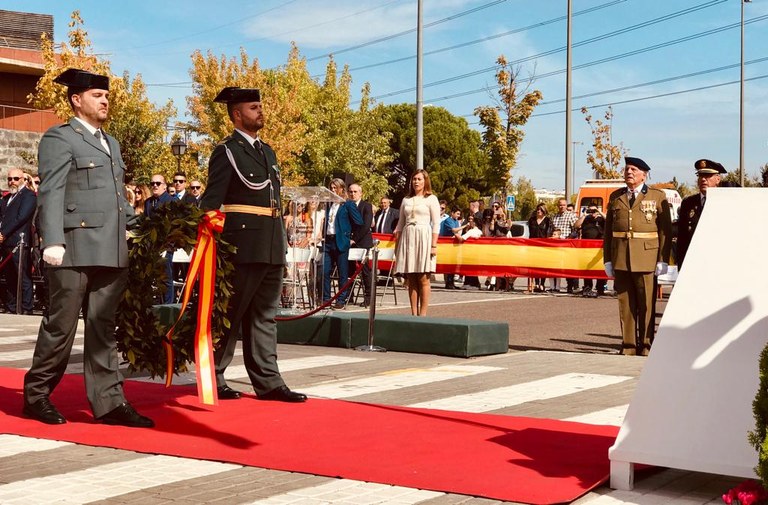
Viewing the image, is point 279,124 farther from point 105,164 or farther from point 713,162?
point 105,164

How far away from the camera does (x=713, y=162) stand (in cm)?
1195

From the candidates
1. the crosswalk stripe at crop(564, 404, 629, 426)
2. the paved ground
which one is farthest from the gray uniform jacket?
the crosswalk stripe at crop(564, 404, 629, 426)

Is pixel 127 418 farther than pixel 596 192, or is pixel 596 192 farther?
pixel 596 192

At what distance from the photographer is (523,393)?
898 centimetres

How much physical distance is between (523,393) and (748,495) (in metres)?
4.17

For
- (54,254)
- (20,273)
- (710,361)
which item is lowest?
(710,361)

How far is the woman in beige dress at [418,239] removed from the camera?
14.6 meters

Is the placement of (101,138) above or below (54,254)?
above

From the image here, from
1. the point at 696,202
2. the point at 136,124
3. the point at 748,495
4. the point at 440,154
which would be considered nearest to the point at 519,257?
the point at 696,202

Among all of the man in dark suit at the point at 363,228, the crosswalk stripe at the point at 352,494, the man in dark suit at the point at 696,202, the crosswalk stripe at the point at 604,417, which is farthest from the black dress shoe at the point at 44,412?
the man in dark suit at the point at 363,228

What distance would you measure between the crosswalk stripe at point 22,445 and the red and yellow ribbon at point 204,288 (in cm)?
102

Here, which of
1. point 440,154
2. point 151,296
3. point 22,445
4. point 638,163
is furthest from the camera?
point 440,154

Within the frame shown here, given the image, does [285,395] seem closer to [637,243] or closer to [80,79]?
[80,79]

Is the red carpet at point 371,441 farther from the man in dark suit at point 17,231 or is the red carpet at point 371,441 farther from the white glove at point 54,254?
the man in dark suit at point 17,231
